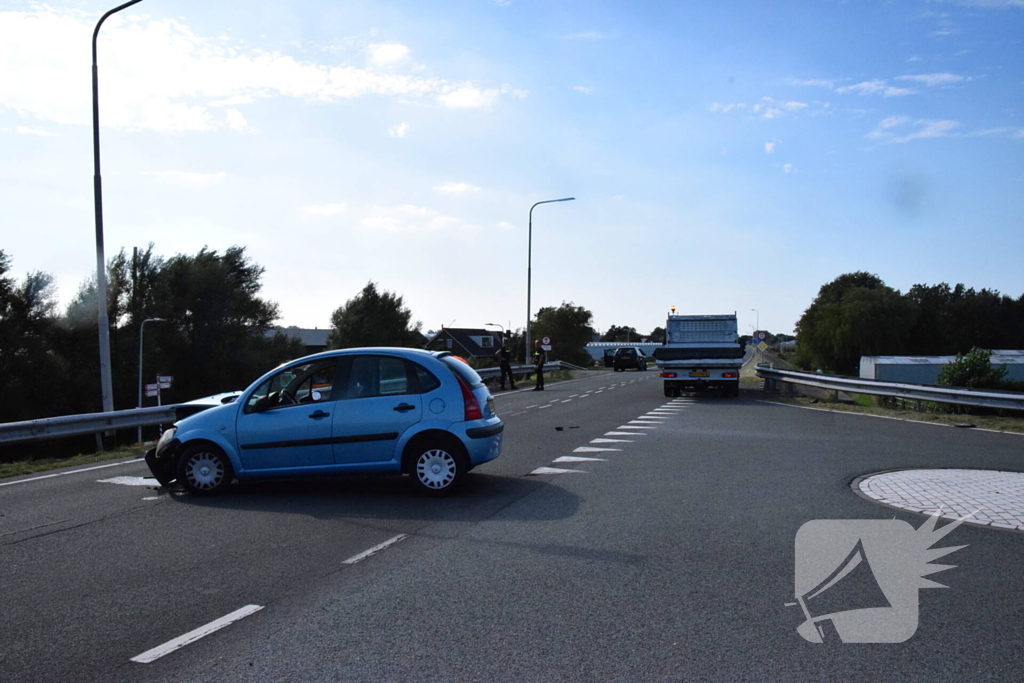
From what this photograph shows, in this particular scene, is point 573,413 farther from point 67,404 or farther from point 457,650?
point 67,404

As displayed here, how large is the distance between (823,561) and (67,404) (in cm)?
4271

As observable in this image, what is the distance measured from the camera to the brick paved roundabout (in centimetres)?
743

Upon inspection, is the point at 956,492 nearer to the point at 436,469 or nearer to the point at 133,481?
the point at 436,469

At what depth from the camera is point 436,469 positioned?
28.3 feet

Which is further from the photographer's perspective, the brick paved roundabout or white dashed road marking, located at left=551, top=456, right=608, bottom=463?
white dashed road marking, located at left=551, top=456, right=608, bottom=463

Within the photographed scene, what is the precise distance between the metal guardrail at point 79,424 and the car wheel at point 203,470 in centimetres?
249

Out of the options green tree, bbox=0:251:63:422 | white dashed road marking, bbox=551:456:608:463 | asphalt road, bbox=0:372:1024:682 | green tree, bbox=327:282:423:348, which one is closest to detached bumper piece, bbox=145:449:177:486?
asphalt road, bbox=0:372:1024:682

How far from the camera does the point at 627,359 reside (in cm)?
5800

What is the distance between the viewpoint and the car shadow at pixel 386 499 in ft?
25.5

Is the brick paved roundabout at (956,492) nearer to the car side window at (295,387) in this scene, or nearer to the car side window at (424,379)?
the car side window at (424,379)

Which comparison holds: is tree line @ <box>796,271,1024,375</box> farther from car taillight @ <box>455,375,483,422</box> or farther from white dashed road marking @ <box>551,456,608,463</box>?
car taillight @ <box>455,375,483,422</box>

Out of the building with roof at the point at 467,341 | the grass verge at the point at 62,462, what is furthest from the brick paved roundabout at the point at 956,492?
the building with roof at the point at 467,341

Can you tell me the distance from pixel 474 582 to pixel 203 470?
14.6 ft

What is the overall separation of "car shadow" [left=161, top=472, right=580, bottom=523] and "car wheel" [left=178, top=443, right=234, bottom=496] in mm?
119
